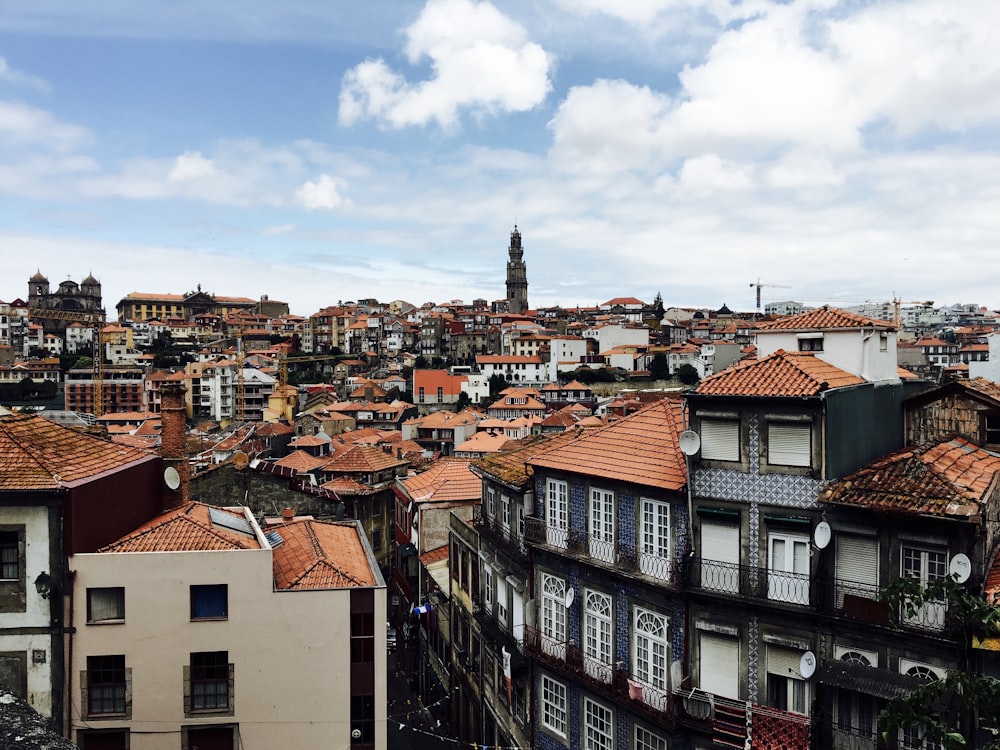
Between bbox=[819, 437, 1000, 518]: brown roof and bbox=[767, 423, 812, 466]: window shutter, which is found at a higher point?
bbox=[767, 423, 812, 466]: window shutter

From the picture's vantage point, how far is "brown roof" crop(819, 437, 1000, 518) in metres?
13.8

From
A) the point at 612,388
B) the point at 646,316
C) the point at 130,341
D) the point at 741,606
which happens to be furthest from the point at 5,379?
the point at 741,606

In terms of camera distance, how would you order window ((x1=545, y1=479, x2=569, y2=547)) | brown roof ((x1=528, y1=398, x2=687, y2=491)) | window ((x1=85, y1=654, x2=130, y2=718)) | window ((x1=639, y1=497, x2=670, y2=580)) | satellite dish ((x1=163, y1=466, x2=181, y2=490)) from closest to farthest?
window ((x1=85, y1=654, x2=130, y2=718)) < window ((x1=639, y1=497, x2=670, y2=580)) < brown roof ((x1=528, y1=398, x2=687, y2=491)) < window ((x1=545, y1=479, x2=569, y2=547)) < satellite dish ((x1=163, y1=466, x2=181, y2=490))

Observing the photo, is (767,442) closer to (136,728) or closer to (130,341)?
(136,728)

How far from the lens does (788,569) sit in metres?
16.0

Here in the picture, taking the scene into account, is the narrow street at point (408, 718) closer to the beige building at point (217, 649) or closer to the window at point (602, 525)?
the beige building at point (217, 649)

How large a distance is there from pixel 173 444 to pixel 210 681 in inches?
303

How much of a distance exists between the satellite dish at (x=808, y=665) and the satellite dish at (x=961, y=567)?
10.6 ft

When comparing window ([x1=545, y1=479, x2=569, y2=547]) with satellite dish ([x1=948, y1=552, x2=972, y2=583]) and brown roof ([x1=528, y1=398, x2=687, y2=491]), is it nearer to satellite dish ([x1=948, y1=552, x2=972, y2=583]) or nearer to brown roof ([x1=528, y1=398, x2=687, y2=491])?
brown roof ([x1=528, y1=398, x2=687, y2=491])

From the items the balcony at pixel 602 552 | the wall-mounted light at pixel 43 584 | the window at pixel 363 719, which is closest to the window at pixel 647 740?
the balcony at pixel 602 552

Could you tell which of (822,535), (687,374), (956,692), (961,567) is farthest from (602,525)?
(687,374)

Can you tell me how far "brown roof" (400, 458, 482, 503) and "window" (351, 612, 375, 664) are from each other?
1439cm

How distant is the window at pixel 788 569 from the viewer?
1565 centimetres

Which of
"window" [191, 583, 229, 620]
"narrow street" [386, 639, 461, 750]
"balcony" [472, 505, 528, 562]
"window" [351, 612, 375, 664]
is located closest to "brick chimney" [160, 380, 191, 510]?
"window" [191, 583, 229, 620]
